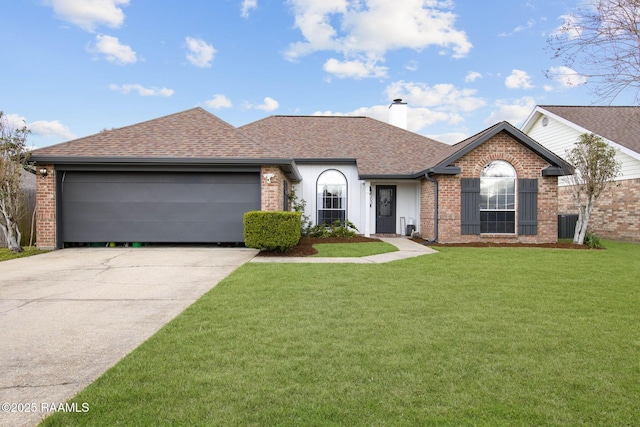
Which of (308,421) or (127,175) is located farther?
(127,175)

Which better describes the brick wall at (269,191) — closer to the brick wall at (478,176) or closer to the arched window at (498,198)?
the brick wall at (478,176)

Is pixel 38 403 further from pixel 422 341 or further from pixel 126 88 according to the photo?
pixel 126 88

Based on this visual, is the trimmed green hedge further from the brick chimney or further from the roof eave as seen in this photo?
the brick chimney

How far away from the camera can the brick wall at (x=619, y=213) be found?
13836mm

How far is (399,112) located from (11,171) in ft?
54.8

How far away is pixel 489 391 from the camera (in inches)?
105

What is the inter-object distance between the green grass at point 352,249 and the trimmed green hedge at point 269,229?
1.00 meters

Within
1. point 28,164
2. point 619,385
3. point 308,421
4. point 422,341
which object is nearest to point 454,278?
point 422,341

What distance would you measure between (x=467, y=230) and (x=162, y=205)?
33.6ft

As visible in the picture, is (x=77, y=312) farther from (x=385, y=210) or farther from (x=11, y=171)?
(x=385, y=210)

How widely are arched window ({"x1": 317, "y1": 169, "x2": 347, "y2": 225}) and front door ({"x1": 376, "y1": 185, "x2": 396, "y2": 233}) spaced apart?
1497 millimetres

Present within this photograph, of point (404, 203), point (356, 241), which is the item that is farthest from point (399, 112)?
point (356, 241)

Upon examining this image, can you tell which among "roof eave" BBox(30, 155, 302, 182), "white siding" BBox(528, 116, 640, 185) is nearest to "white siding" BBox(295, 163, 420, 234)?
"roof eave" BBox(30, 155, 302, 182)

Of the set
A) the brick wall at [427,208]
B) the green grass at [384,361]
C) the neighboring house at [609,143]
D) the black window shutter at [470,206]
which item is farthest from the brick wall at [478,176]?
the green grass at [384,361]
